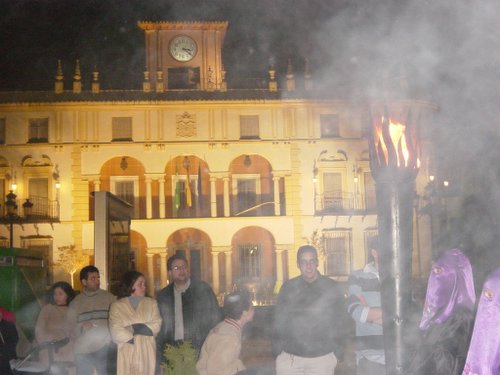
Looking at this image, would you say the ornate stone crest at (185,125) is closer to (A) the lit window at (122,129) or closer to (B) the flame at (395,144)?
(A) the lit window at (122,129)

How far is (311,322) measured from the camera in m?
4.38

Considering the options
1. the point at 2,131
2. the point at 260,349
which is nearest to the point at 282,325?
the point at 260,349

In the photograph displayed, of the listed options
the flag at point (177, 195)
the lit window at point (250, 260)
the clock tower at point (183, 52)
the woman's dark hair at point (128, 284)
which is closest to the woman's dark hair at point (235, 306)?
the woman's dark hair at point (128, 284)

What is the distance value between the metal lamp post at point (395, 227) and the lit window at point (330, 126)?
24580 mm

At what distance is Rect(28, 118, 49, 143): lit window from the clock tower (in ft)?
15.9

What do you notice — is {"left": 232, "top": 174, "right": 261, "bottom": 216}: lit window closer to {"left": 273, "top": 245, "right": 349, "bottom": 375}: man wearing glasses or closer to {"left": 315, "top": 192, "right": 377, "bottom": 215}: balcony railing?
{"left": 315, "top": 192, "right": 377, "bottom": 215}: balcony railing

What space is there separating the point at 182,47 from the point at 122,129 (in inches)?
186

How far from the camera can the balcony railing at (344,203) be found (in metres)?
26.6

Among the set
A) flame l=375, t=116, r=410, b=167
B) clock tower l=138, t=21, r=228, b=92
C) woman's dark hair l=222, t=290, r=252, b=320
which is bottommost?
woman's dark hair l=222, t=290, r=252, b=320

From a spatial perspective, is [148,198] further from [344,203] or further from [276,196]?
[344,203]

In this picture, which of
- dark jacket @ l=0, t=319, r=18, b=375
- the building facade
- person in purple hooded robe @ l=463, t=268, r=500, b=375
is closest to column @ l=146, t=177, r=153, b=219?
the building facade

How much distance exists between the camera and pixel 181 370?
3.90 m

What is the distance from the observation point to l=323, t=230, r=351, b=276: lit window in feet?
86.3

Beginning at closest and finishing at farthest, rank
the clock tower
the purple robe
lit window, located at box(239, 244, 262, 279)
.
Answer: the purple robe
lit window, located at box(239, 244, 262, 279)
the clock tower
